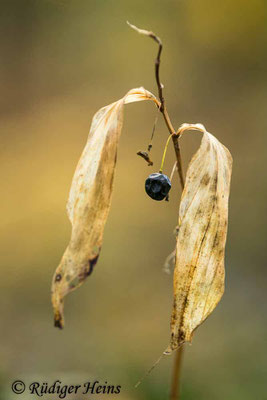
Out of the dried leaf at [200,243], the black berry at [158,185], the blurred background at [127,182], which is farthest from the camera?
the blurred background at [127,182]

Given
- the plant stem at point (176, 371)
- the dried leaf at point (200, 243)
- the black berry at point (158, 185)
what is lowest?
the plant stem at point (176, 371)

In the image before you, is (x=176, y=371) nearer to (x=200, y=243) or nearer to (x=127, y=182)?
(x=200, y=243)

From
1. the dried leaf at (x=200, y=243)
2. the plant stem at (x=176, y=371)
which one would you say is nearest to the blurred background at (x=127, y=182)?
the plant stem at (x=176, y=371)

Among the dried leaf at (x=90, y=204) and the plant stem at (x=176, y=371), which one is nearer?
the dried leaf at (x=90, y=204)

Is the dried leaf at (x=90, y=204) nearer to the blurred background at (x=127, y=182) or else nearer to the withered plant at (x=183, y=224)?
the withered plant at (x=183, y=224)

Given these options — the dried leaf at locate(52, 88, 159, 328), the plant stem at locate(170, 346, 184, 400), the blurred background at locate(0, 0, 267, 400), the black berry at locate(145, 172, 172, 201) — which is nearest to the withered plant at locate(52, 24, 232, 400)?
the dried leaf at locate(52, 88, 159, 328)

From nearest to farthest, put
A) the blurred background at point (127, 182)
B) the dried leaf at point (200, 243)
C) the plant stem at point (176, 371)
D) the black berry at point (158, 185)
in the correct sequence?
the dried leaf at point (200, 243) < the black berry at point (158, 185) < the plant stem at point (176, 371) < the blurred background at point (127, 182)

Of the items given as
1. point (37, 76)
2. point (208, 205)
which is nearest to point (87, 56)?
point (37, 76)
